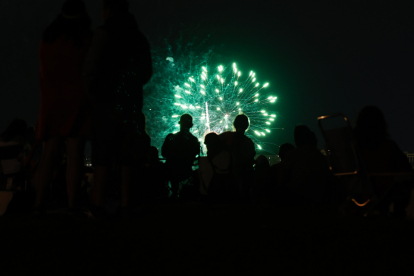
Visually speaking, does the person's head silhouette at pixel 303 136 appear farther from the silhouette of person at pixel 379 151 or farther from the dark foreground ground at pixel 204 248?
the dark foreground ground at pixel 204 248

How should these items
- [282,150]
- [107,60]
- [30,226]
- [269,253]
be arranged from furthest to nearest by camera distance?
1. [282,150]
2. [107,60]
3. [30,226]
4. [269,253]

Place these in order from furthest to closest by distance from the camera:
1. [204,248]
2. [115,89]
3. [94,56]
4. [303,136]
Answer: [303,136], [115,89], [94,56], [204,248]

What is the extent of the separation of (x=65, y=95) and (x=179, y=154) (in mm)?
3860

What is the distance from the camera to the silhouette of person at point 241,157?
6.48 m

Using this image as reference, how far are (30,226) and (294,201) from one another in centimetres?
325

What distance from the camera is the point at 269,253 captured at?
6.83 feet

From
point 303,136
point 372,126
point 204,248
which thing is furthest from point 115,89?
point 303,136

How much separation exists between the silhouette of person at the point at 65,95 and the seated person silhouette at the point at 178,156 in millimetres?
3684

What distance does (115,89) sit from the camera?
3.63 metres

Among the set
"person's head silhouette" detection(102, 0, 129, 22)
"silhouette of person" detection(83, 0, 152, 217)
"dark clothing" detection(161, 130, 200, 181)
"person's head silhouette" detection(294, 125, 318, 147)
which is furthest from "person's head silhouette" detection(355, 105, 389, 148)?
"dark clothing" detection(161, 130, 200, 181)

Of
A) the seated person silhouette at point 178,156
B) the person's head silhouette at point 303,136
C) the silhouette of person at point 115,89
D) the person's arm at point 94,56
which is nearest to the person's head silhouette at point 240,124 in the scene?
the seated person silhouette at point 178,156

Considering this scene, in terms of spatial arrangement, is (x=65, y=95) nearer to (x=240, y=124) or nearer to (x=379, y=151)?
(x=379, y=151)

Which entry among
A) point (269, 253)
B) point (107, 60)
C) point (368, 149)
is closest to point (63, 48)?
point (107, 60)

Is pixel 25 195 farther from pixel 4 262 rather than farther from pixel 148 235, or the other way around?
pixel 4 262
